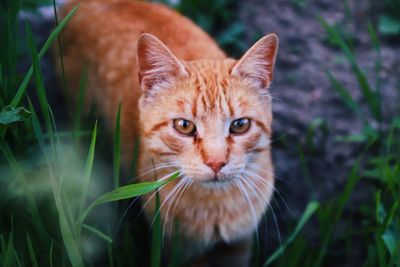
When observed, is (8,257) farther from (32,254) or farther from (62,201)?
(62,201)

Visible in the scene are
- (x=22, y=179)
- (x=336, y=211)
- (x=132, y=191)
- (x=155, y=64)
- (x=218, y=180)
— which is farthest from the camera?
(x=336, y=211)

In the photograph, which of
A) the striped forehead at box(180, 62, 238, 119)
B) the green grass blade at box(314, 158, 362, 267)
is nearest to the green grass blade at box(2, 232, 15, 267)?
the striped forehead at box(180, 62, 238, 119)

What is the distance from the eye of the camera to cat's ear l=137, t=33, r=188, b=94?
1.83 m

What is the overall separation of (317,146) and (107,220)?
4.51 feet

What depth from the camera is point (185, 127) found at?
186 cm

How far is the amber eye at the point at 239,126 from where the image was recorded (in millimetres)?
1868

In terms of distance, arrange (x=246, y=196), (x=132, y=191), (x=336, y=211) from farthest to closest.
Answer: (x=336, y=211) → (x=246, y=196) → (x=132, y=191)

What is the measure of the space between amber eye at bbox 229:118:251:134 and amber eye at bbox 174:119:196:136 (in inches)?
5.5

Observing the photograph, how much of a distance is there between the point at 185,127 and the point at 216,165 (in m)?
0.21

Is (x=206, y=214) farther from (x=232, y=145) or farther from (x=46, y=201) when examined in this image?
(x=46, y=201)

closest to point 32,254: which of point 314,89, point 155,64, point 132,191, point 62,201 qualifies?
point 62,201

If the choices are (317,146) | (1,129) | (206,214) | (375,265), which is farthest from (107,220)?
(317,146)

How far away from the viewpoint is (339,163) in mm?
2797

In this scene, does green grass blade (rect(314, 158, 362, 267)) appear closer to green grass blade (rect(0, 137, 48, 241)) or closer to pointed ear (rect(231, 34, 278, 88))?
pointed ear (rect(231, 34, 278, 88))
